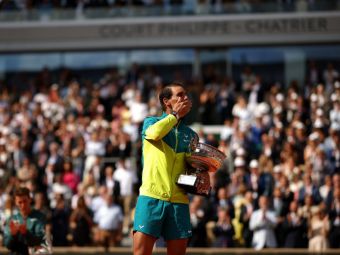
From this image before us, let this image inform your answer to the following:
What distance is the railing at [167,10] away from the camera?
2914cm

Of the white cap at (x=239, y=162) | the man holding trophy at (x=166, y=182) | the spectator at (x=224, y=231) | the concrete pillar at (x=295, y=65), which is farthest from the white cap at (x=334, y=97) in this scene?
the man holding trophy at (x=166, y=182)

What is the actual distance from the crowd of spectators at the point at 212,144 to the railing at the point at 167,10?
2930 mm

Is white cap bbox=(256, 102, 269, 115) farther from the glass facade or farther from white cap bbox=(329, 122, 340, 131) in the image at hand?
the glass facade

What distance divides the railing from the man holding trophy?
2068cm

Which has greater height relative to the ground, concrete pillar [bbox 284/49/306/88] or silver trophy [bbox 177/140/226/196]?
concrete pillar [bbox 284/49/306/88]

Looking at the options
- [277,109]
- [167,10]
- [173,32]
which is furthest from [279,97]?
[167,10]

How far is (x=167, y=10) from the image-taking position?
98.1ft

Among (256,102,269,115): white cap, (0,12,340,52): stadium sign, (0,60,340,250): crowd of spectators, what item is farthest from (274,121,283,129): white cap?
(0,12,340,52): stadium sign

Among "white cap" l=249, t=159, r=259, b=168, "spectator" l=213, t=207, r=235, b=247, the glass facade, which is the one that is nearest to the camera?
"spectator" l=213, t=207, r=235, b=247

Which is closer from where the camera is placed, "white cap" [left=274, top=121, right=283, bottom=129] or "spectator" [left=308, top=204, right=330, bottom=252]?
"spectator" [left=308, top=204, right=330, bottom=252]

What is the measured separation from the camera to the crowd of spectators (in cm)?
1872

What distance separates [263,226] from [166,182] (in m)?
9.90

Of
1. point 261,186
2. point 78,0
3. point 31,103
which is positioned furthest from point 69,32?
point 261,186

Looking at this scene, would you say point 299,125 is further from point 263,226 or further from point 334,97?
point 263,226
